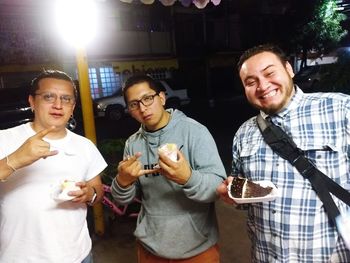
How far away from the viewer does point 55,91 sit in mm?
2311

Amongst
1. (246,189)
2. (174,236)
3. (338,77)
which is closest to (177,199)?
(174,236)

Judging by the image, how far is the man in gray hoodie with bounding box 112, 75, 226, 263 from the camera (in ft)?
7.64

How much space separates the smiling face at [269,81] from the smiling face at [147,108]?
0.69 meters

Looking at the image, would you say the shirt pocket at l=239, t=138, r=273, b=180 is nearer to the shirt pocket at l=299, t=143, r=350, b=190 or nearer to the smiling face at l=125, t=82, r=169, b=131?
the shirt pocket at l=299, t=143, r=350, b=190

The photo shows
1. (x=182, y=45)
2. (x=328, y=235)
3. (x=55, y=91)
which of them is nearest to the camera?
(x=328, y=235)

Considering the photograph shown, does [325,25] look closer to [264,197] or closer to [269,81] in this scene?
[269,81]

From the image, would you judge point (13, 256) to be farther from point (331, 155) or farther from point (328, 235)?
point (331, 155)

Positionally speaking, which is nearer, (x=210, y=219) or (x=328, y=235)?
(x=328, y=235)

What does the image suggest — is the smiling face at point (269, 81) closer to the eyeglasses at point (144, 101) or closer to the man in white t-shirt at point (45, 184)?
the eyeglasses at point (144, 101)

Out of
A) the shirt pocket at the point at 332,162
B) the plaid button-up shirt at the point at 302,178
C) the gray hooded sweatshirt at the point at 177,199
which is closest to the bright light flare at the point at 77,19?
the gray hooded sweatshirt at the point at 177,199

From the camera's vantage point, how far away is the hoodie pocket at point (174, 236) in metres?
2.33

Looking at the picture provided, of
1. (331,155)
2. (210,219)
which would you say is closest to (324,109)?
(331,155)

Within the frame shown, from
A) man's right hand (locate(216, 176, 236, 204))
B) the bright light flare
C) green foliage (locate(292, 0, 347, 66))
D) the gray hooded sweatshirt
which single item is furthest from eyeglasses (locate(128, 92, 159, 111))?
green foliage (locate(292, 0, 347, 66))

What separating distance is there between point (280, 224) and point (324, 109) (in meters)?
0.78
